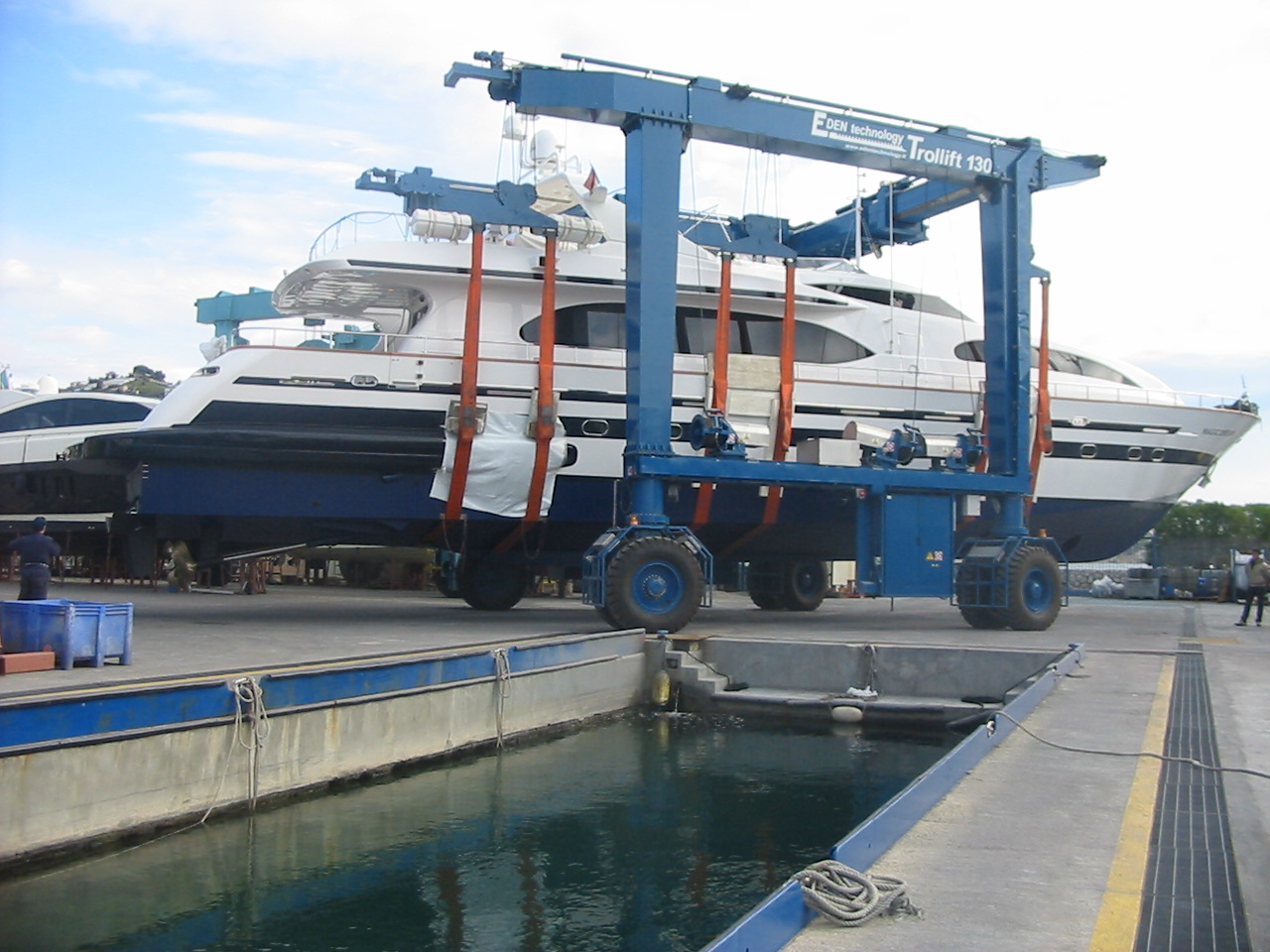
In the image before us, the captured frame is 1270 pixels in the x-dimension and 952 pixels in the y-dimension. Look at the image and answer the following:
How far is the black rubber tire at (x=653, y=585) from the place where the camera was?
1302cm

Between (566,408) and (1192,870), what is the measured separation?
36.2 feet

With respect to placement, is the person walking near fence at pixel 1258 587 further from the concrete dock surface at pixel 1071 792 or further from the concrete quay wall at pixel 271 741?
the concrete quay wall at pixel 271 741

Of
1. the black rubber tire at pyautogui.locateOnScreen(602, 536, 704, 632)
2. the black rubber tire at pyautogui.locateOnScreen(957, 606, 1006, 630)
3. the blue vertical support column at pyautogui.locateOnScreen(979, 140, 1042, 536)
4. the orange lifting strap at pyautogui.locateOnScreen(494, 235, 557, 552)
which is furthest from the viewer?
the blue vertical support column at pyautogui.locateOnScreen(979, 140, 1042, 536)

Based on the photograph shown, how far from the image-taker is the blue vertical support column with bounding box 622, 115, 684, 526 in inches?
534

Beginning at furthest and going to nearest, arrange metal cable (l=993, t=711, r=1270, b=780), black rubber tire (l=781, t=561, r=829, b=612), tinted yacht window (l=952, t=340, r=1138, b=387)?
1. black rubber tire (l=781, t=561, r=829, b=612)
2. tinted yacht window (l=952, t=340, r=1138, b=387)
3. metal cable (l=993, t=711, r=1270, b=780)

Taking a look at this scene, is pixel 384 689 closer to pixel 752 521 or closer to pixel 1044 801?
pixel 1044 801

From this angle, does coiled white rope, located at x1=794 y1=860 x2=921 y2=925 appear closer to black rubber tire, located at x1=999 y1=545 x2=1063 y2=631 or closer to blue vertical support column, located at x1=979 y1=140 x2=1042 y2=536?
black rubber tire, located at x1=999 y1=545 x2=1063 y2=631

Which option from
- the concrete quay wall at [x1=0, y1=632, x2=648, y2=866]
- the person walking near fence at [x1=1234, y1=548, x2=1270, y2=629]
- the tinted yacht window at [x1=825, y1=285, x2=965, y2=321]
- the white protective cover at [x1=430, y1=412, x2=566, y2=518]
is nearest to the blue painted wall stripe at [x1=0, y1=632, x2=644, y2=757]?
the concrete quay wall at [x1=0, y1=632, x2=648, y2=866]

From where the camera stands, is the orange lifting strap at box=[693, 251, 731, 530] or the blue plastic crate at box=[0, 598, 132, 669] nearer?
the blue plastic crate at box=[0, 598, 132, 669]

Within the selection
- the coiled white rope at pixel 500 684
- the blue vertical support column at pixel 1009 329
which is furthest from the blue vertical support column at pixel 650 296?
the blue vertical support column at pixel 1009 329

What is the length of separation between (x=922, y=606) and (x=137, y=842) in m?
16.9

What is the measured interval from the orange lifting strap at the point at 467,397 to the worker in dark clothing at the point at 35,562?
16.4 feet

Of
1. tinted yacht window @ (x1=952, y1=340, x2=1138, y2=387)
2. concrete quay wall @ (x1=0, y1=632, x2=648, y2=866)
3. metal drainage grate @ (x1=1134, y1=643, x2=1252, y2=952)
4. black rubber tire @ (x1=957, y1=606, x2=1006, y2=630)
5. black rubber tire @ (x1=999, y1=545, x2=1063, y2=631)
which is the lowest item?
concrete quay wall @ (x1=0, y1=632, x2=648, y2=866)

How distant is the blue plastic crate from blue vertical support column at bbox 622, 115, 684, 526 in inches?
251
